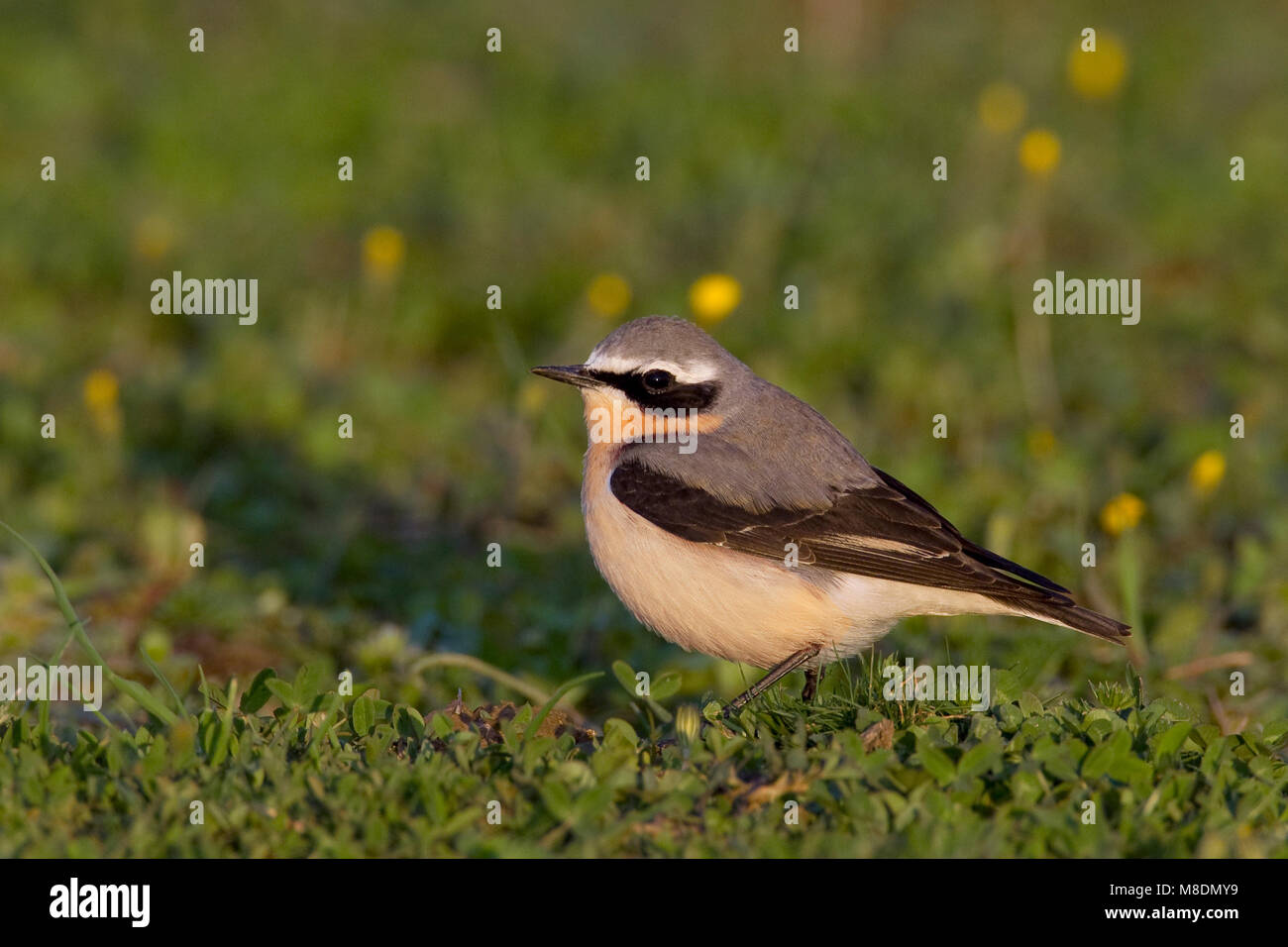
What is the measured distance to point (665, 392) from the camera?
6789 mm

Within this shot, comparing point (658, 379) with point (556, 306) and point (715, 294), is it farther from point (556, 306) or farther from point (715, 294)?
point (556, 306)

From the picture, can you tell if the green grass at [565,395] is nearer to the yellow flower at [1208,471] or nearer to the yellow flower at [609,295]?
the yellow flower at [1208,471]

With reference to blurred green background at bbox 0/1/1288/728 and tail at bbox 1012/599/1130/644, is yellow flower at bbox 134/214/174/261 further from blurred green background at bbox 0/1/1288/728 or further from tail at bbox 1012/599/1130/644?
tail at bbox 1012/599/1130/644

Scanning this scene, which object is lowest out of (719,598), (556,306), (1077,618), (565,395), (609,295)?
(1077,618)

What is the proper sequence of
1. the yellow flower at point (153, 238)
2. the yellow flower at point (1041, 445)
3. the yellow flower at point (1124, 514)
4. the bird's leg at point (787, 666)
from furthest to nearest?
1. the yellow flower at point (153, 238)
2. the yellow flower at point (1041, 445)
3. the yellow flower at point (1124, 514)
4. the bird's leg at point (787, 666)

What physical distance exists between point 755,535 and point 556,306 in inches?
231

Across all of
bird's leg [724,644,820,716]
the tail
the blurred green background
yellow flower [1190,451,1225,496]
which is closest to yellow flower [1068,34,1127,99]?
the blurred green background

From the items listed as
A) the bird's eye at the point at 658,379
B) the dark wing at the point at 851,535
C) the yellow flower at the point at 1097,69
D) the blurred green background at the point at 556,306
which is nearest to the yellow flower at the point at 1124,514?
the blurred green background at the point at 556,306

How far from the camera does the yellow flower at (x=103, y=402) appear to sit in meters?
8.70

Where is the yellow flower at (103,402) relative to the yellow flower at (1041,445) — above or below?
above

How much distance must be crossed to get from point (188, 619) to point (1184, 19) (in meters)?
15.5

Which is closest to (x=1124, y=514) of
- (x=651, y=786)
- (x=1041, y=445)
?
(x=1041, y=445)

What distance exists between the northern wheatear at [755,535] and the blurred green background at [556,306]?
0.57 metres

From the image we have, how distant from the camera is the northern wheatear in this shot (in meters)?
6.22
